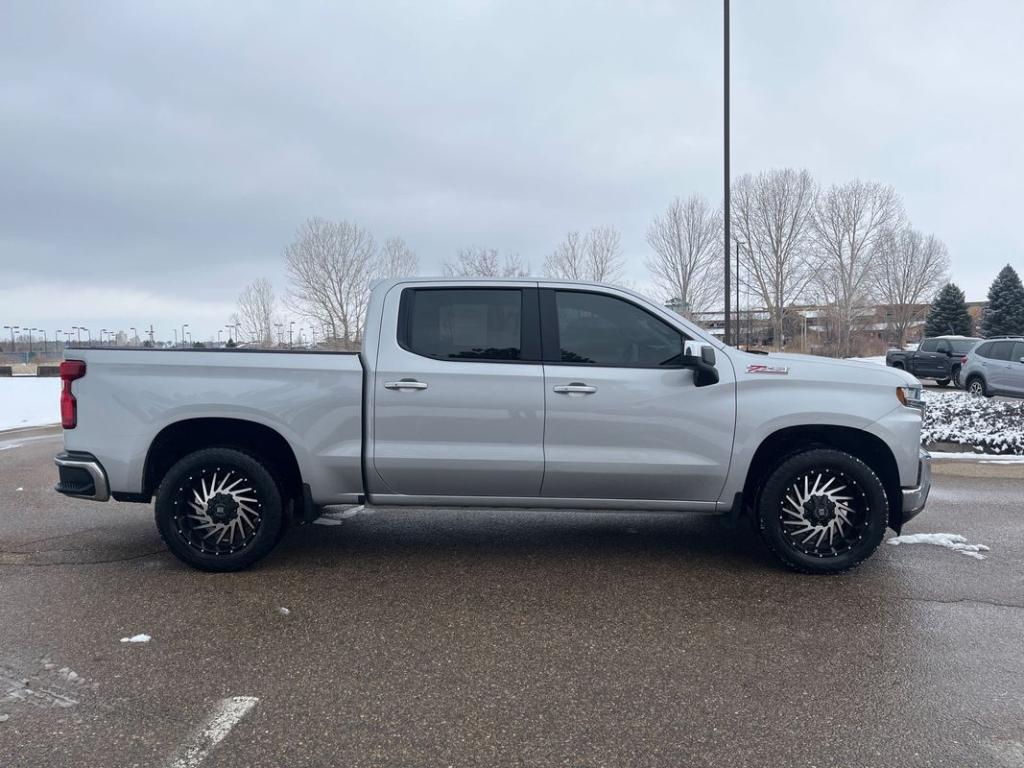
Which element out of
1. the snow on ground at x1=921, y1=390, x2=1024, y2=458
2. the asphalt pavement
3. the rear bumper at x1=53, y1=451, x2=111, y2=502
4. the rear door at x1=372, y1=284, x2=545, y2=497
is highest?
the rear door at x1=372, y1=284, x2=545, y2=497

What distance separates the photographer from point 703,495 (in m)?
4.54

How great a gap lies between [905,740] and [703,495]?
199 cm

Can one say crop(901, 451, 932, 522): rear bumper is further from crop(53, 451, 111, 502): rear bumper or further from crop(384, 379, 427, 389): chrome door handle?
crop(53, 451, 111, 502): rear bumper

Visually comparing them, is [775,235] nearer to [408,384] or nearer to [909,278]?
[909,278]

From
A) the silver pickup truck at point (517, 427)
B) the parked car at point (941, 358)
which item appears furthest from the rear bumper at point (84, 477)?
the parked car at point (941, 358)

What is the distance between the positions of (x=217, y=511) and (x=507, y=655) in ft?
7.39

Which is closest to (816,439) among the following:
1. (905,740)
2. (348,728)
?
(905,740)

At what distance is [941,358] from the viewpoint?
71.1 ft

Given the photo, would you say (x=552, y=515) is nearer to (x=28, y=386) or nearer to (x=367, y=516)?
(x=367, y=516)

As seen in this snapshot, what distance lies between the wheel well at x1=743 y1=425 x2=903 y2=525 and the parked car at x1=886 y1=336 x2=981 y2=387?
62.4 ft

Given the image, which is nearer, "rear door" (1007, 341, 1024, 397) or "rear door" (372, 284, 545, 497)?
"rear door" (372, 284, 545, 497)

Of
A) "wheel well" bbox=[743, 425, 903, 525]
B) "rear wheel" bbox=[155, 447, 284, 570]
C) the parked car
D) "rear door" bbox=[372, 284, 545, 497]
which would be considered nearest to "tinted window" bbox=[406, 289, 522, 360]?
"rear door" bbox=[372, 284, 545, 497]

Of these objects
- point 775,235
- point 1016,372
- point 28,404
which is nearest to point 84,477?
point 1016,372

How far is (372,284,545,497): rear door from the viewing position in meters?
4.46
